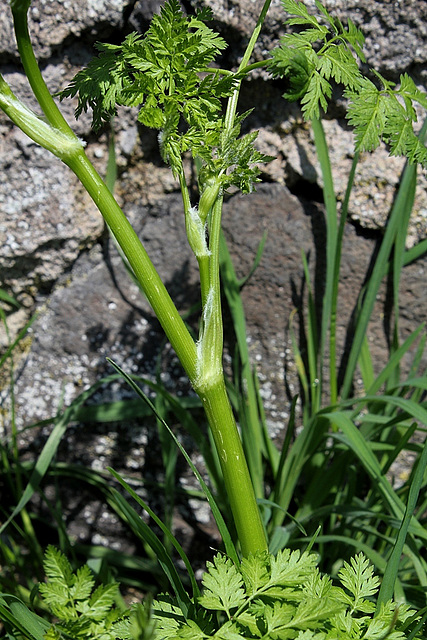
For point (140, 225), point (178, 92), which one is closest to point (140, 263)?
point (178, 92)

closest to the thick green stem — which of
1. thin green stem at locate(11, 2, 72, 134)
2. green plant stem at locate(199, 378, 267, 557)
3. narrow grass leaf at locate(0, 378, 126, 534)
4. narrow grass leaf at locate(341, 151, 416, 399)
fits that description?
green plant stem at locate(199, 378, 267, 557)

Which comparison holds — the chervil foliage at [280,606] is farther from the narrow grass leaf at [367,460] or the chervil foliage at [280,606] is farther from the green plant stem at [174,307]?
the narrow grass leaf at [367,460]

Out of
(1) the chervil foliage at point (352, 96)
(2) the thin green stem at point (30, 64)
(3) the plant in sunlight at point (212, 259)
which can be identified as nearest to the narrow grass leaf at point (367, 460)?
(3) the plant in sunlight at point (212, 259)

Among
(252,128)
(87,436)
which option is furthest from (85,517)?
(252,128)

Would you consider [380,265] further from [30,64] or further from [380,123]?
[30,64]

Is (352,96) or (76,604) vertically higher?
(352,96)
